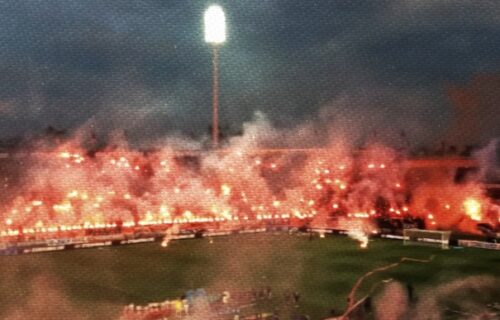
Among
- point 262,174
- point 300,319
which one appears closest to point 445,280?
point 300,319

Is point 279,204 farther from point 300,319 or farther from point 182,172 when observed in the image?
point 300,319

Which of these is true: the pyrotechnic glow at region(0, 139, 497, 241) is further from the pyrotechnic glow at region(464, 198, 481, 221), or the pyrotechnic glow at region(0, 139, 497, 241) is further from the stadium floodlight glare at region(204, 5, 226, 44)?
the stadium floodlight glare at region(204, 5, 226, 44)

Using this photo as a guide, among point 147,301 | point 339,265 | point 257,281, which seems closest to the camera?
point 147,301

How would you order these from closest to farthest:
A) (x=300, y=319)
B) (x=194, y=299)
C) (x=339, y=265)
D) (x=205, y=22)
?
(x=300, y=319) < (x=194, y=299) < (x=339, y=265) < (x=205, y=22)

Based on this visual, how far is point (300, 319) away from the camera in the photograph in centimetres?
257

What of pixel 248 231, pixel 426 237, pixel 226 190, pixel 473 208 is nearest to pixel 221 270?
pixel 248 231

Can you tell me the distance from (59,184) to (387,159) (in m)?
4.16

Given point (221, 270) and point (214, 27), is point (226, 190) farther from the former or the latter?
point (221, 270)

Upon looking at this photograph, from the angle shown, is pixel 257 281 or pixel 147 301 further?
pixel 257 281

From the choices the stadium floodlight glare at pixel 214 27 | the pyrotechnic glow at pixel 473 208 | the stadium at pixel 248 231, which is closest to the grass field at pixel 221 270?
the stadium at pixel 248 231

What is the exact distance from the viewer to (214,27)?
605 centimetres

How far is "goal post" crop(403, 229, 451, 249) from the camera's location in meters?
5.60

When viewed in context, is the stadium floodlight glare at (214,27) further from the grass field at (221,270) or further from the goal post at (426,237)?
the goal post at (426,237)

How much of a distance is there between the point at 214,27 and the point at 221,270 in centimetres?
286
